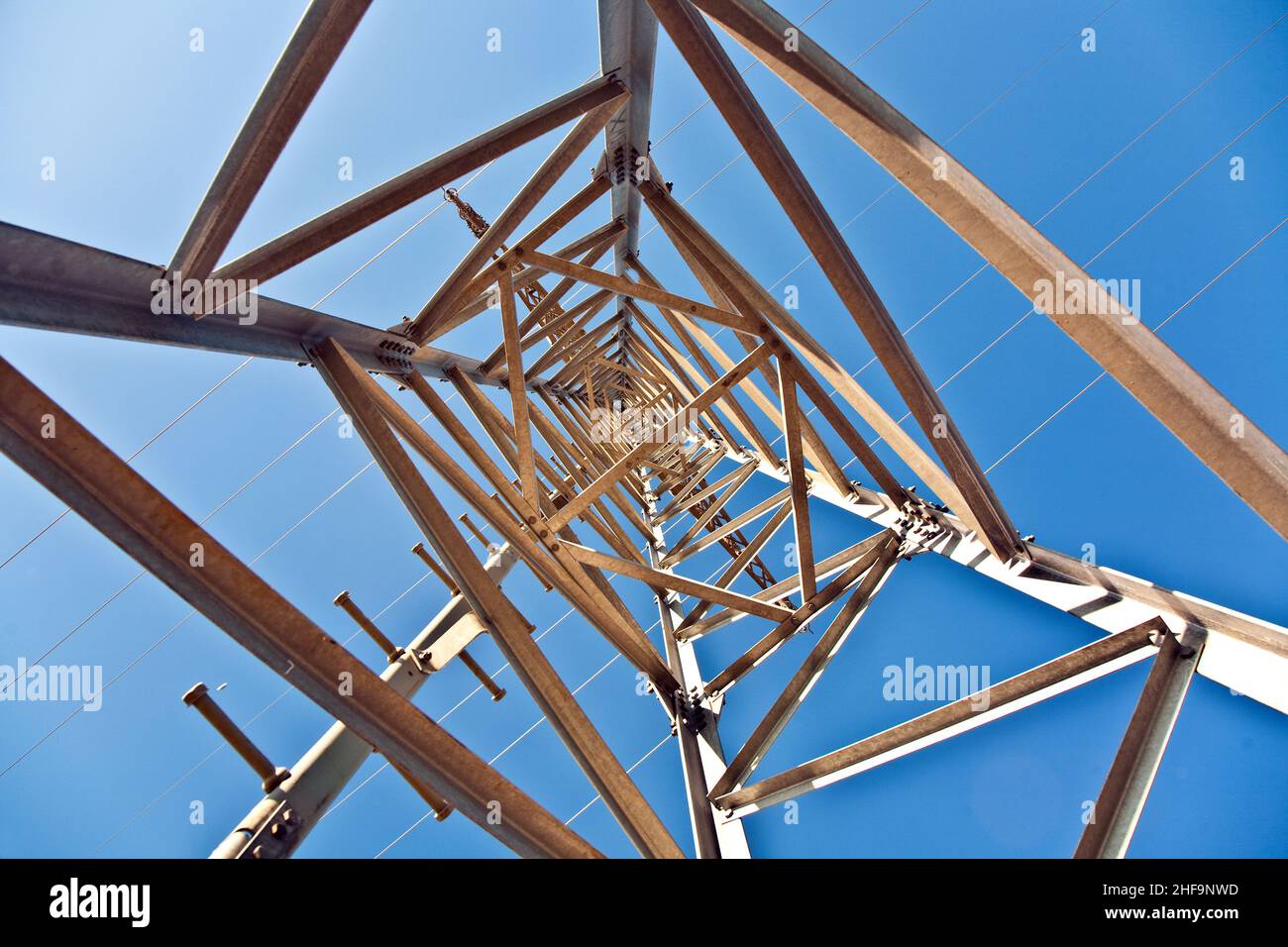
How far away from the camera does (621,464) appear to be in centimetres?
602

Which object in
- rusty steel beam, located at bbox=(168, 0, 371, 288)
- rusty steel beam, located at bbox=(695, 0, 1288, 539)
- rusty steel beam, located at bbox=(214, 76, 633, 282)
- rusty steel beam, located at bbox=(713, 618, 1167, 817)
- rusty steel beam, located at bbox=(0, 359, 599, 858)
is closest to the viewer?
rusty steel beam, located at bbox=(695, 0, 1288, 539)

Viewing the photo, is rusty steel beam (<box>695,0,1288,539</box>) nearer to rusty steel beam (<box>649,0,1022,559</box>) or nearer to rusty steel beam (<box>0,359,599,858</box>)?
rusty steel beam (<box>649,0,1022,559</box>)

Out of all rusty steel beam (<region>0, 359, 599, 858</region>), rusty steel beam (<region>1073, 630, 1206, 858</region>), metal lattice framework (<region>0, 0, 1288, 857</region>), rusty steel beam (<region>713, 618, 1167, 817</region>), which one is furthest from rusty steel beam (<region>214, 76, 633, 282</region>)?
rusty steel beam (<region>1073, 630, 1206, 858</region>)

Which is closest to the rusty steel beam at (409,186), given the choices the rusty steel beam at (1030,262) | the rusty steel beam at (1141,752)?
the rusty steel beam at (1030,262)

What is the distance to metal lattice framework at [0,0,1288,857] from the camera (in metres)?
2.57

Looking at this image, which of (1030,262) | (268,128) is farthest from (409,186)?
(1030,262)

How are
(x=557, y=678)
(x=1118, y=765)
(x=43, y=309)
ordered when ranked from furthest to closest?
(x=557, y=678) → (x=1118, y=765) → (x=43, y=309)

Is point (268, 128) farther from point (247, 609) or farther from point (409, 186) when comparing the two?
point (247, 609)

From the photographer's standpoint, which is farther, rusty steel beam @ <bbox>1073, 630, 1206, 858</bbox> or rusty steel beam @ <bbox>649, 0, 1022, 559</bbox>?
rusty steel beam @ <bbox>649, 0, 1022, 559</bbox>

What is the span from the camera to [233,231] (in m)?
3.37

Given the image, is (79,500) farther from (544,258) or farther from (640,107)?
(640,107)

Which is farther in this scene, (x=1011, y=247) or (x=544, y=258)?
(x=544, y=258)

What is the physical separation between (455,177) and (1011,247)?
156 inches
